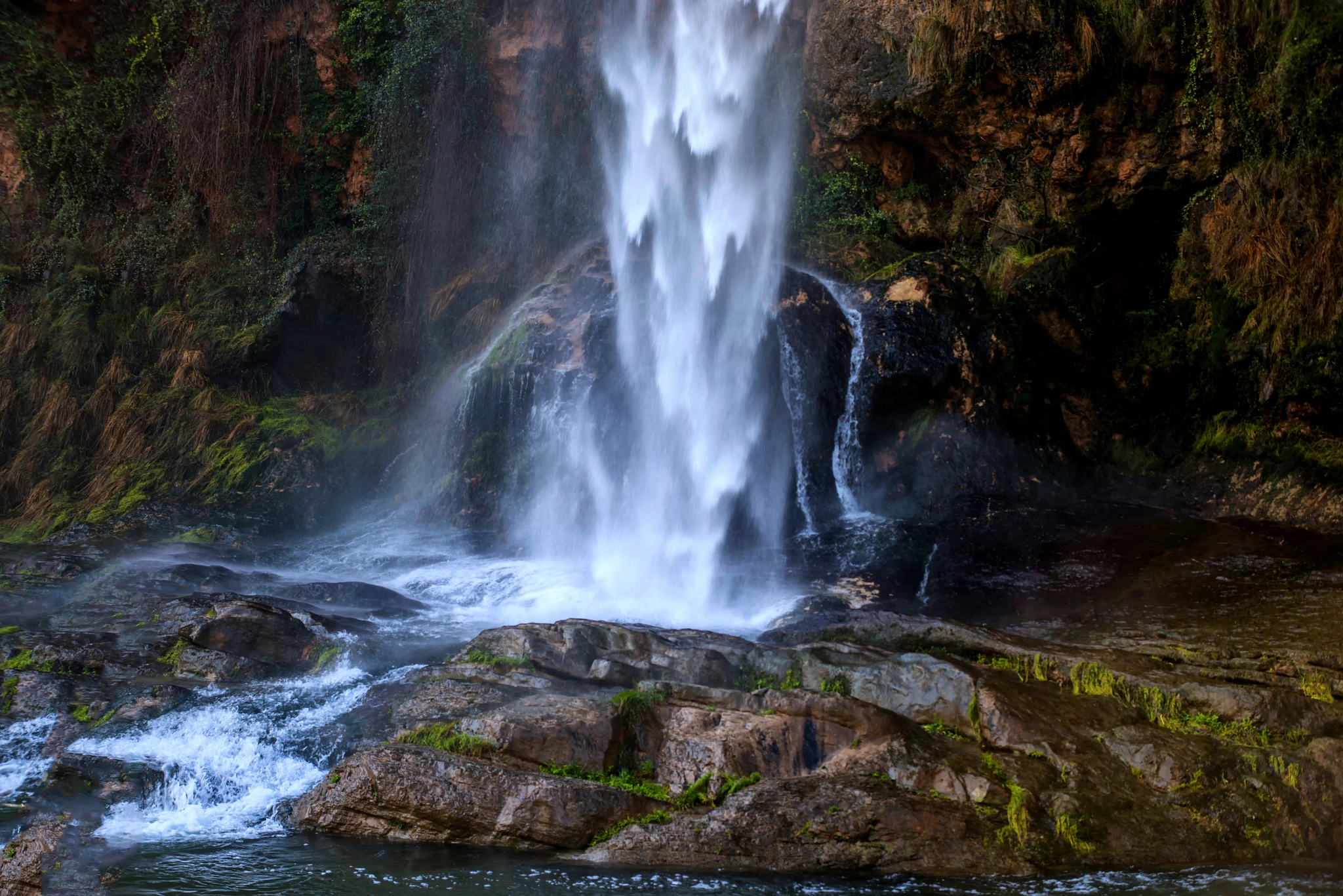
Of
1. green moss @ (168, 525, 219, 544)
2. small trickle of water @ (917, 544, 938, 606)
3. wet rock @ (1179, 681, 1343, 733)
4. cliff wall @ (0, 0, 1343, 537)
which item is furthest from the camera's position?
green moss @ (168, 525, 219, 544)

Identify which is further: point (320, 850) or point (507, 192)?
point (507, 192)

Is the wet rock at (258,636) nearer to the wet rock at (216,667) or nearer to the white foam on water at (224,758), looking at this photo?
the wet rock at (216,667)

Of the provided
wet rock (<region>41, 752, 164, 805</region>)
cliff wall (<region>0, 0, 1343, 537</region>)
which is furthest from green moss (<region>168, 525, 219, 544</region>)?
wet rock (<region>41, 752, 164, 805</region>)

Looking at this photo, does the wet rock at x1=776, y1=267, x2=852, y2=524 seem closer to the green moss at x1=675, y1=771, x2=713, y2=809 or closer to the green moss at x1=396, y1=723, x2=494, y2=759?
the green moss at x1=675, y1=771, x2=713, y2=809

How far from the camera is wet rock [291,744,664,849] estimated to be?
4.82 meters

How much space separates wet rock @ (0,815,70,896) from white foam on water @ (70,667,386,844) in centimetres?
25

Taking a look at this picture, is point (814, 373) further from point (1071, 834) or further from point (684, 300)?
point (1071, 834)

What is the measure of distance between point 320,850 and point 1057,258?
11985mm

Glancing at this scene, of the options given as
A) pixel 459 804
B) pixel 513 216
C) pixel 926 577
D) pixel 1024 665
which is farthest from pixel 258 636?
pixel 513 216

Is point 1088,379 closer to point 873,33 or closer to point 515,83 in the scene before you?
point 873,33

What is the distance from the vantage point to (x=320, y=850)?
15.5 ft

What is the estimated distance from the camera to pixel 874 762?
199 inches

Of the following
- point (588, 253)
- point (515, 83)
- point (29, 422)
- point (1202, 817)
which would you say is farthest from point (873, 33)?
point (29, 422)

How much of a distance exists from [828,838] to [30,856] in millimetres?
4261
